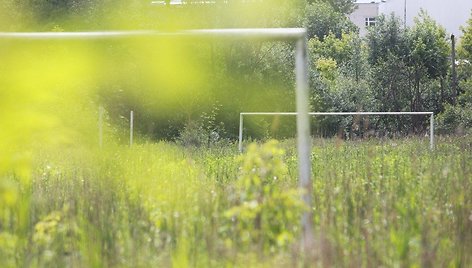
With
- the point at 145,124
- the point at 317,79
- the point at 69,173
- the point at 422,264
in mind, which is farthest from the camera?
the point at 317,79

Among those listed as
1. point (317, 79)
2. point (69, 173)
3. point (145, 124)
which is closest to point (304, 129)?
point (69, 173)

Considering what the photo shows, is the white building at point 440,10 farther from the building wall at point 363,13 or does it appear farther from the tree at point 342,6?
the building wall at point 363,13

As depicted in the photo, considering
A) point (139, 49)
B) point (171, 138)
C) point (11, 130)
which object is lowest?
point (171, 138)

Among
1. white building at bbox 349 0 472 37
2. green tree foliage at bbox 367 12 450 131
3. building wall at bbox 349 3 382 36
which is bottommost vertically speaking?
green tree foliage at bbox 367 12 450 131

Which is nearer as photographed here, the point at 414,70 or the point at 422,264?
the point at 422,264

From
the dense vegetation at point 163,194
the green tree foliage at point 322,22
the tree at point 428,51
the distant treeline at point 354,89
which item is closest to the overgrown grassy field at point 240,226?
the dense vegetation at point 163,194

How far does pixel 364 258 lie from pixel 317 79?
19.4 meters

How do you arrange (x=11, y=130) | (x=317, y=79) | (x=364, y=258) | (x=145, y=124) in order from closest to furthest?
1. (x=11, y=130)
2. (x=364, y=258)
3. (x=145, y=124)
4. (x=317, y=79)

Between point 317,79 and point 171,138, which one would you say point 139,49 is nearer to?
point 171,138

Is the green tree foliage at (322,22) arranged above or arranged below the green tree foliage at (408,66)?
above

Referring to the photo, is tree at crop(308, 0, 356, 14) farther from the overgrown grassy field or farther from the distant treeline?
Answer: the overgrown grassy field

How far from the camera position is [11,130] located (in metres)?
1.38

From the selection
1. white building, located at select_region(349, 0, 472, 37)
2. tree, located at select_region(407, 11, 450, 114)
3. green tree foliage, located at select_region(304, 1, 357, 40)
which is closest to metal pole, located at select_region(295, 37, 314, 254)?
tree, located at select_region(407, 11, 450, 114)

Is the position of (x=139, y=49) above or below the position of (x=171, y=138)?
above
